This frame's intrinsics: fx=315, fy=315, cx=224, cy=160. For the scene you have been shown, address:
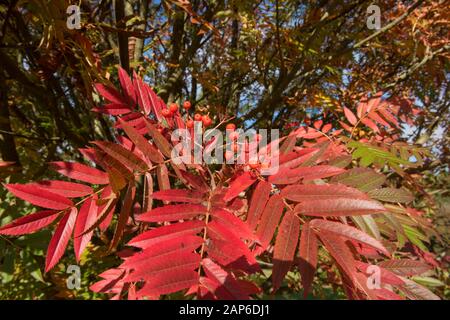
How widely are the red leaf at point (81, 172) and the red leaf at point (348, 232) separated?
0.61 meters

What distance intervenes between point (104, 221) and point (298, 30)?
265cm

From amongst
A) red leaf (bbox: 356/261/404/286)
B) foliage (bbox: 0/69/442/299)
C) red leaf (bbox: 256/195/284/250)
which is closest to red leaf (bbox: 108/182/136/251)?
foliage (bbox: 0/69/442/299)

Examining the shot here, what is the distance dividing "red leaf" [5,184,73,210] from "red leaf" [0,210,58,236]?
25 mm

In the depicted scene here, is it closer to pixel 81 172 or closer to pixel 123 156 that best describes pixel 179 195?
pixel 123 156

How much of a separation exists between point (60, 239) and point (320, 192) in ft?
2.34

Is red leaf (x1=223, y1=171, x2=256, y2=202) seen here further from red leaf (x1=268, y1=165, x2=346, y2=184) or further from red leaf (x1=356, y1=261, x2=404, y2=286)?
red leaf (x1=356, y1=261, x2=404, y2=286)

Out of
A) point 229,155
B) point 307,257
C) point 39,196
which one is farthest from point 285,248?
point 39,196

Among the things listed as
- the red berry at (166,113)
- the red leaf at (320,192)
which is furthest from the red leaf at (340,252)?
the red berry at (166,113)

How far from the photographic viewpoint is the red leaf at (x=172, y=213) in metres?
0.80

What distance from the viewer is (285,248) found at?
30.6 inches

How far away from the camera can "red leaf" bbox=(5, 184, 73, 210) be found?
2.76 feet

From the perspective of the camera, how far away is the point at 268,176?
0.96 meters

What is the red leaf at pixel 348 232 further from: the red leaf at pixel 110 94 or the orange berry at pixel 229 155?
the red leaf at pixel 110 94
